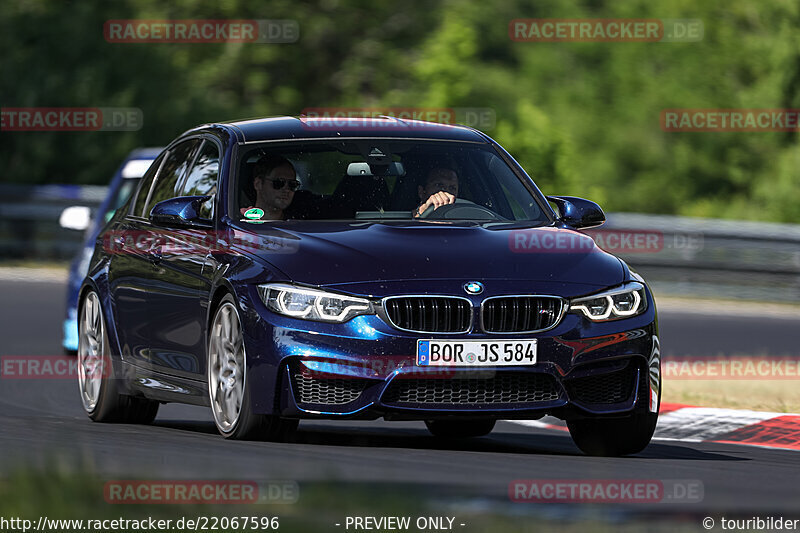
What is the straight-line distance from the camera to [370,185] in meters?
9.78

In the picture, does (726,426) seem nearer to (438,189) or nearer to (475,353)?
(438,189)

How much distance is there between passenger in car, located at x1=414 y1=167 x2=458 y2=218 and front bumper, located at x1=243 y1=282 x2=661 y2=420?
1.35 m

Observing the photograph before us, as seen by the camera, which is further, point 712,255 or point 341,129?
point 712,255

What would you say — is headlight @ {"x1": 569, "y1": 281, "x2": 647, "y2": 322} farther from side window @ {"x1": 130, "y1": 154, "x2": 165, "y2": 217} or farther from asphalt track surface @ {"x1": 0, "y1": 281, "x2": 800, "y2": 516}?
side window @ {"x1": 130, "y1": 154, "x2": 165, "y2": 217}

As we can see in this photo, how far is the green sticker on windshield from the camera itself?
952 centimetres

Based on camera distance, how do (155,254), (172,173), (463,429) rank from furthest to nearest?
1. (172,173)
2. (463,429)
3. (155,254)

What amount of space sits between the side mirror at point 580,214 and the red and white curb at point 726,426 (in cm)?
156

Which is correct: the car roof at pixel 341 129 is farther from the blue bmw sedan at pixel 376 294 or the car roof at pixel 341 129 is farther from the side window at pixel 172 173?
the side window at pixel 172 173

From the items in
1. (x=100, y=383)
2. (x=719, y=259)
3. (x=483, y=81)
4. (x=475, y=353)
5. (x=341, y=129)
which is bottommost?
(x=719, y=259)

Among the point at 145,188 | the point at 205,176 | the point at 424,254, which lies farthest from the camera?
the point at 145,188

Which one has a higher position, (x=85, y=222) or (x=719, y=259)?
(x=85, y=222)

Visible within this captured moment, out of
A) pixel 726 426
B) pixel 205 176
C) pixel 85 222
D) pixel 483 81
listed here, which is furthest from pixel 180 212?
pixel 483 81

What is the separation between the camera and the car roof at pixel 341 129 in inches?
395

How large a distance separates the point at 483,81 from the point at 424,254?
38835 mm
